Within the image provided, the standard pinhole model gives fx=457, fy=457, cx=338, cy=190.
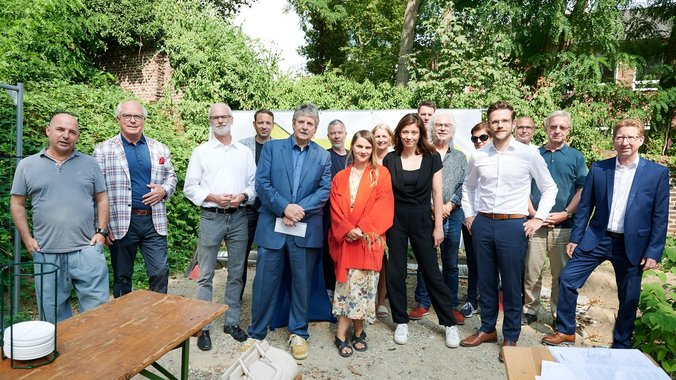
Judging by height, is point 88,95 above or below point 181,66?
below

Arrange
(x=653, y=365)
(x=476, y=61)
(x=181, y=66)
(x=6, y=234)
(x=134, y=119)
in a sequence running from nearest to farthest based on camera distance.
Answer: (x=653, y=365) → (x=134, y=119) → (x=6, y=234) → (x=476, y=61) → (x=181, y=66)

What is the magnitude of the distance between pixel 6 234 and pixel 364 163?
Result: 3.83m

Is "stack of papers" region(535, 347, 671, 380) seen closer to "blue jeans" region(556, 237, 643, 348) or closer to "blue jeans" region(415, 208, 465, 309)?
"blue jeans" region(556, 237, 643, 348)

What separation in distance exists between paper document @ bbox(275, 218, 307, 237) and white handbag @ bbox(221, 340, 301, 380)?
1.00 meters

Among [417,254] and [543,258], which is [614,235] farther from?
[417,254]

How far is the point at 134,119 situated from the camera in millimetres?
3508

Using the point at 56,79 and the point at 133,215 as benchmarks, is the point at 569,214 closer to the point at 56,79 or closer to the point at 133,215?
the point at 133,215

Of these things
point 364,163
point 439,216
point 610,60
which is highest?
point 610,60

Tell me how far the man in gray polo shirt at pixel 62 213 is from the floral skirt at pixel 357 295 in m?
1.74

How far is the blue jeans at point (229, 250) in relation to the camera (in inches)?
145

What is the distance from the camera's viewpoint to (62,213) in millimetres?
2963

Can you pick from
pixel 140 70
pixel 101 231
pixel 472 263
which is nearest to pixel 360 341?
pixel 472 263

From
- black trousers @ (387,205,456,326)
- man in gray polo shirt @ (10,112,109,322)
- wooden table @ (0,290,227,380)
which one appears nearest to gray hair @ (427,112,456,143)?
black trousers @ (387,205,456,326)

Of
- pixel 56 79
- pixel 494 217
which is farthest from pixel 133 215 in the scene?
pixel 56 79
